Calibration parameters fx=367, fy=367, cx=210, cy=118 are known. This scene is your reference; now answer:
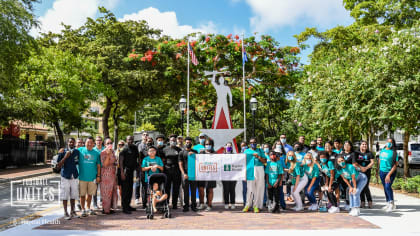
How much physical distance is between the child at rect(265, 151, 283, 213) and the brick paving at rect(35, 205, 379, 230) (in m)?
0.40

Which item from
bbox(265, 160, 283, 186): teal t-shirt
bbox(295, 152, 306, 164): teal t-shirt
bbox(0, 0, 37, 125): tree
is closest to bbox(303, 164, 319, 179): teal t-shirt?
bbox(295, 152, 306, 164): teal t-shirt

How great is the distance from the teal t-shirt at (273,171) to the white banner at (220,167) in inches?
29.0

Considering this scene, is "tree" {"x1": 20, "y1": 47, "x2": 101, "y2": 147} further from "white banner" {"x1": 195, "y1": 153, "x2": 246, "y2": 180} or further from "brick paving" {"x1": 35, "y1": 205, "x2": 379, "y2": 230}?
"brick paving" {"x1": 35, "y1": 205, "x2": 379, "y2": 230}

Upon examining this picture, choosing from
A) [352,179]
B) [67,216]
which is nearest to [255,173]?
[352,179]

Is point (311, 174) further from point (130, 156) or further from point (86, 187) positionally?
point (86, 187)

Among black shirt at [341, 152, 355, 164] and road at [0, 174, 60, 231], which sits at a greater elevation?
black shirt at [341, 152, 355, 164]

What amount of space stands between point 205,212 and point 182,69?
1482cm

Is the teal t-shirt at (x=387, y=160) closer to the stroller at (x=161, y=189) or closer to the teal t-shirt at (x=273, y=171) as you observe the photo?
the teal t-shirt at (x=273, y=171)

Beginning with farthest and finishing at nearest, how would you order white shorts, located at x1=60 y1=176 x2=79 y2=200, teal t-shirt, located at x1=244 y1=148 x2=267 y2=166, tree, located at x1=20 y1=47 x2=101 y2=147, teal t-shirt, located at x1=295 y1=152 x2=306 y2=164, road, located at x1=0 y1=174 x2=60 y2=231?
1. tree, located at x1=20 y1=47 x2=101 y2=147
2. teal t-shirt, located at x1=295 y1=152 x2=306 y2=164
3. teal t-shirt, located at x1=244 y1=148 x2=267 y2=166
4. white shorts, located at x1=60 y1=176 x2=79 y2=200
5. road, located at x1=0 y1=174 x2=60 y2=231

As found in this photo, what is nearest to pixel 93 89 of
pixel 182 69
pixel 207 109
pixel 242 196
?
pixel 182 69

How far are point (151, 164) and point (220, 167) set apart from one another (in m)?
1.96

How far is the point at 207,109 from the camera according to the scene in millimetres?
30547

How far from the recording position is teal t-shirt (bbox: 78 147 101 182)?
861 cm

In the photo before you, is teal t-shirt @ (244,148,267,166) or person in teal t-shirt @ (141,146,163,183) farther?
teal t-shirt @ (244,148,267,166)
